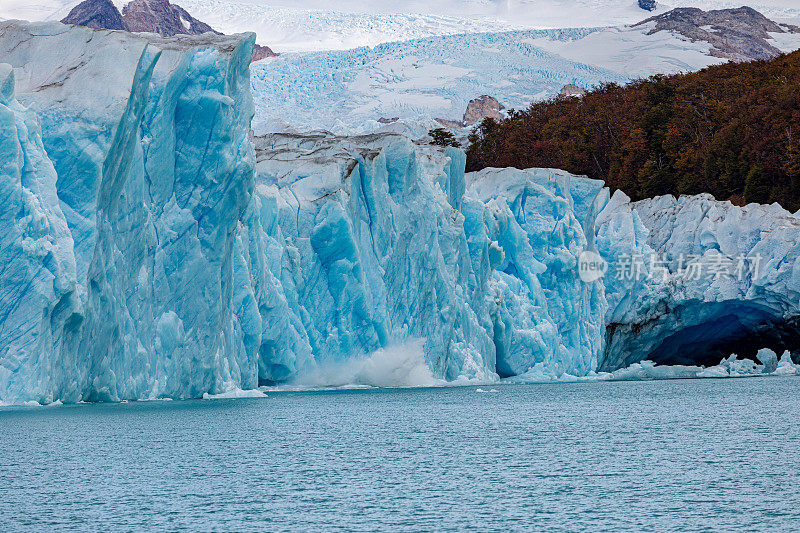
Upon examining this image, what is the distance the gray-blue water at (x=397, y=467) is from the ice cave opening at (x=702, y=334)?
13.5m

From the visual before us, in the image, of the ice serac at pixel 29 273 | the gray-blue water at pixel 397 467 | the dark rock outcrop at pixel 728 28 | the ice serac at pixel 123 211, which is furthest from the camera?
the dark rock outcrop at pixel 728 28

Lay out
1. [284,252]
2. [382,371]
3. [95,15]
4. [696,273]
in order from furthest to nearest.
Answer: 1. [95,15]
2. [696,273]
3. [382,371]
4. [284,252]

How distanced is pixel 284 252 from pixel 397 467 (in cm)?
1213

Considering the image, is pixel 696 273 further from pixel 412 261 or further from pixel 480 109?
pixel 480 109

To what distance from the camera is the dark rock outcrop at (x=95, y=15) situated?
101100 millimetres

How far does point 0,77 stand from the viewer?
60.6 ft

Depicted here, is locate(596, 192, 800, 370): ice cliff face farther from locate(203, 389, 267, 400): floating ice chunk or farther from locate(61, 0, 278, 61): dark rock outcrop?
locate(61, 0, 278, 61): dark rock outcrop

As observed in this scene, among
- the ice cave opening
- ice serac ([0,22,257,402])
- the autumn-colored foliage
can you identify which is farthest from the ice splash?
the autumn-colored foliage

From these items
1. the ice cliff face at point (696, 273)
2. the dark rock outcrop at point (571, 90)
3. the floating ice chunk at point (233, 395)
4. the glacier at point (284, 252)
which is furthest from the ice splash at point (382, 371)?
the dark rock outcrop at point (571, 90)

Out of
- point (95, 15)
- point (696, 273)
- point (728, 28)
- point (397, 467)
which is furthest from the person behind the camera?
point (728, 28)

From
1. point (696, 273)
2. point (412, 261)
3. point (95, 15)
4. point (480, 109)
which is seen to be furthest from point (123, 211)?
point (95, 15)

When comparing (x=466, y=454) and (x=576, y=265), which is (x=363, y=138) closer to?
(x=576, y=265)

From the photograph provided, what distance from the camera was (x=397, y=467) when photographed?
50.4 ft

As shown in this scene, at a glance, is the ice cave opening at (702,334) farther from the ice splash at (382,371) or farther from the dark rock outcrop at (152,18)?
the dark rock outcrop at (152,18)
